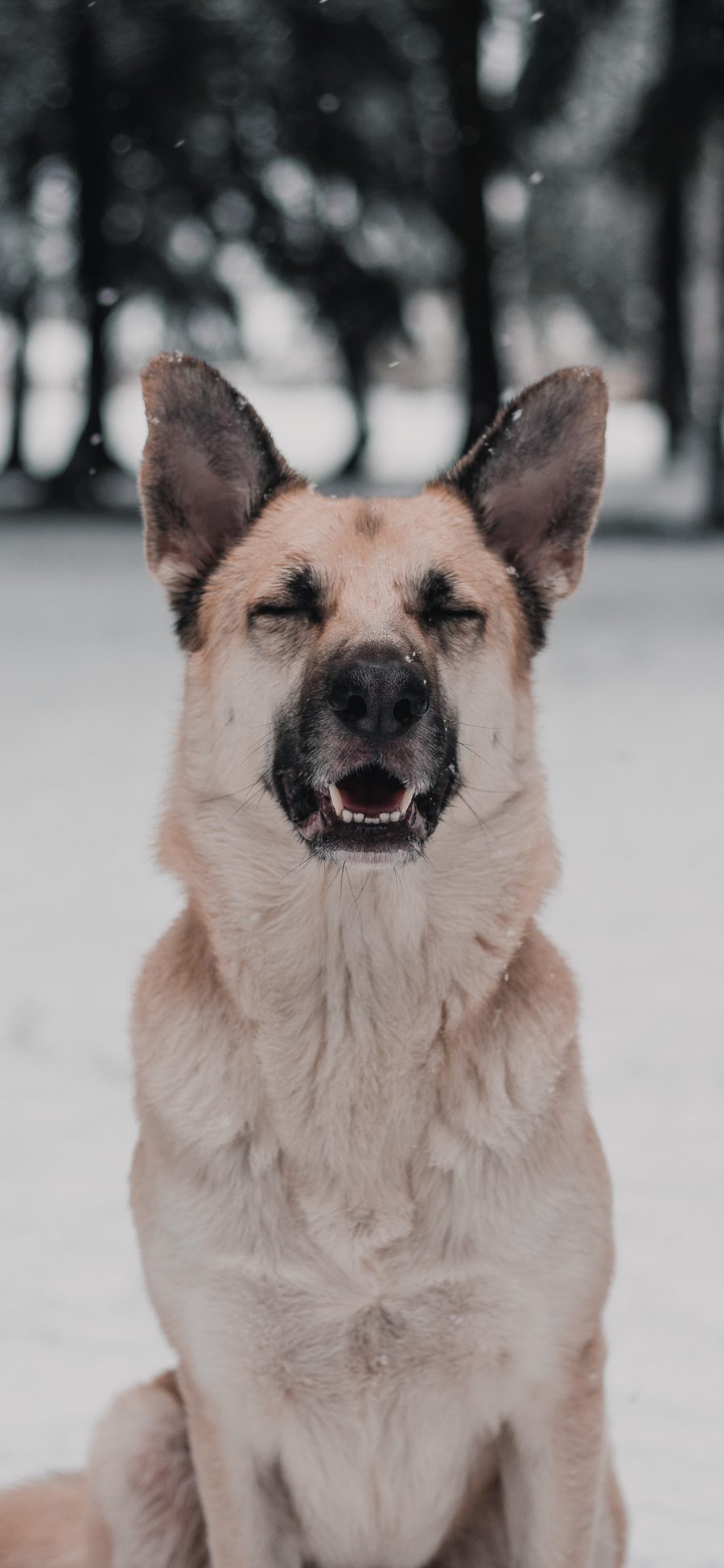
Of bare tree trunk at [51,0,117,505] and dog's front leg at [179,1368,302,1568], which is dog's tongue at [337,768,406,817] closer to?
dog's front leg at [179,1368,302,1568]

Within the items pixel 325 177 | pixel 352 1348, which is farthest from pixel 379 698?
pixel 325 177

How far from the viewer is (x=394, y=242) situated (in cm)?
2166

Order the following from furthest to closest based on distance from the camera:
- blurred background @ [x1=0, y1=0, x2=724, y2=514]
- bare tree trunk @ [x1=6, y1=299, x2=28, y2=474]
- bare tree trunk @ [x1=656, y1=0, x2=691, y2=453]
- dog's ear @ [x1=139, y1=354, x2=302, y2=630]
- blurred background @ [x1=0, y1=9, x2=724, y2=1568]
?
bare tree trunk @ [x1=6, y1=299, x2=28, y2=474] → bare tree trunk @ [x1=656, y1=0, x2=691, y2=453] → blurred background @ [x1=0, y1=0, x2=724, y2=514] → blurred background @ [x1=0, y1=9, x2=724, y2=1568] → dog's ear @ [x1=139, y1=354, x2=302, y2=630]

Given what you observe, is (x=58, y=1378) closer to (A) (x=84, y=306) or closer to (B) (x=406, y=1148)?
(B) (x=406, y=1148)

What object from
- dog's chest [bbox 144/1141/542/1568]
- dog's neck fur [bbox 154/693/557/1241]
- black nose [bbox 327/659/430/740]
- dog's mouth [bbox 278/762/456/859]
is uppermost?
black nose [bbox 327/659/430/740]

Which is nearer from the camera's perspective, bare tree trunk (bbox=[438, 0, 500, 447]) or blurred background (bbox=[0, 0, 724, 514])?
bare tree trunk (bbox=[438, 0, 500, 447])

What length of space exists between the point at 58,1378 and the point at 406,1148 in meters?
1.42

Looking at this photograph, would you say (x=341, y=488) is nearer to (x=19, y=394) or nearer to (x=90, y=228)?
(x=90, y=228)

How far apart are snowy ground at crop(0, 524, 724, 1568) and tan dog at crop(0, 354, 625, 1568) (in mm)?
686

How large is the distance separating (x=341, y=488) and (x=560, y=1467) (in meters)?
19.3

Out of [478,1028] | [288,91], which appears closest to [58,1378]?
[478,1028]

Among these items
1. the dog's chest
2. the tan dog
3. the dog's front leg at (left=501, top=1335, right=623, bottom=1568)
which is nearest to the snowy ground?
the dog's front leg at (left=501, top=1335, right=623, bottom=1568)

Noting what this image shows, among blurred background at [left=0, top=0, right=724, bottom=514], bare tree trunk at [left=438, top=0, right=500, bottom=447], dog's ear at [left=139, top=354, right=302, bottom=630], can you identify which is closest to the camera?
dog's ear at [left=139, top=354, right=302, bottom=630]

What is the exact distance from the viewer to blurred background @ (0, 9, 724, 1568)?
3836mm
